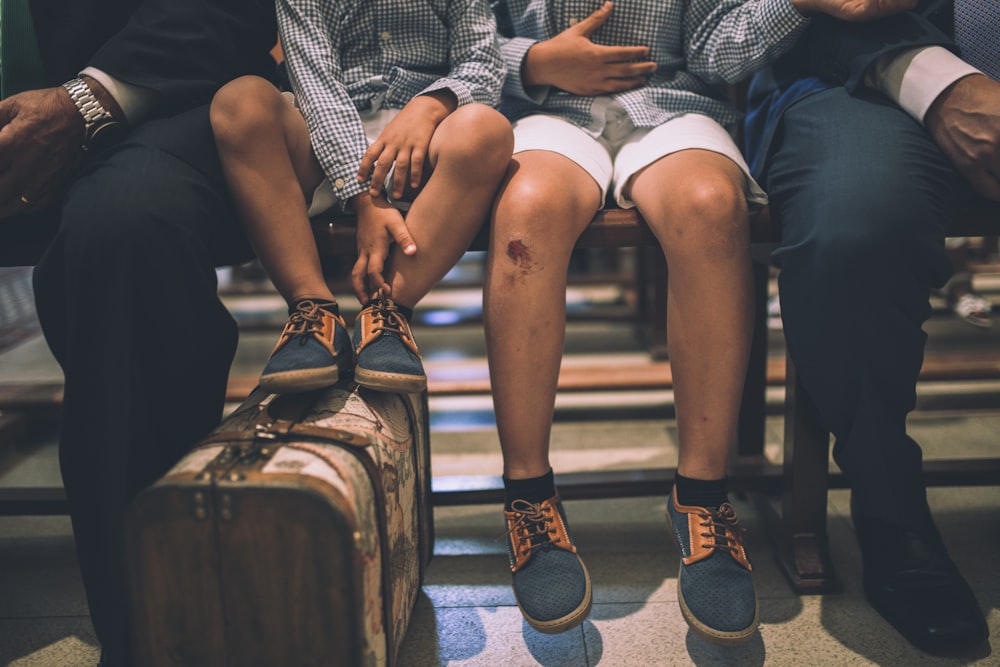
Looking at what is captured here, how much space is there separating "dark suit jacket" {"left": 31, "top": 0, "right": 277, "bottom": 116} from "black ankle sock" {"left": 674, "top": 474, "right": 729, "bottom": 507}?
876 mm

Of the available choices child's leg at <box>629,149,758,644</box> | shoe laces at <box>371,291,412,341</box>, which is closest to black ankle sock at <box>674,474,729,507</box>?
child's leg at <box>629,149,758,644</box>

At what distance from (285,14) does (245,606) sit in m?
0.85

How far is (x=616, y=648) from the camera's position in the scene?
0.98m

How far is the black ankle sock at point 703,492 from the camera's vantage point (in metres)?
1.00

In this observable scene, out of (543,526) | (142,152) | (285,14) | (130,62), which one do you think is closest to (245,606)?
(543,526)

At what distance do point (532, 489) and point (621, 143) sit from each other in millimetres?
596

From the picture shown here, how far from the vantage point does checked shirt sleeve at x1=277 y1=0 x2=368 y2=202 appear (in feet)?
3.49

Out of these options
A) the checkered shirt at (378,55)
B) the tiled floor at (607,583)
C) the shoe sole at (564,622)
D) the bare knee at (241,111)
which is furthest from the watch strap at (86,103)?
the shoe sole at (564,622)

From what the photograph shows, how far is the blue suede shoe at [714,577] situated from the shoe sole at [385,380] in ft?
1.31

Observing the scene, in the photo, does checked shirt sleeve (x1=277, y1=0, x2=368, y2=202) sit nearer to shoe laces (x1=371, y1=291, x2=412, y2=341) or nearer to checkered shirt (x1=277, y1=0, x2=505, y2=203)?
checkered shirt (x1=277, y1=0, x2=505, y2=203)

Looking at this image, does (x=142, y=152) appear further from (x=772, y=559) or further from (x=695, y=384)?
(x=772, y=559)

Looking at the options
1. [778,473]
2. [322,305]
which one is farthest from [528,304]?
[778,473]

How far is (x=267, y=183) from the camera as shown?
1003 millimetres

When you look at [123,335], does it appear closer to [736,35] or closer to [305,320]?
[305,320]
